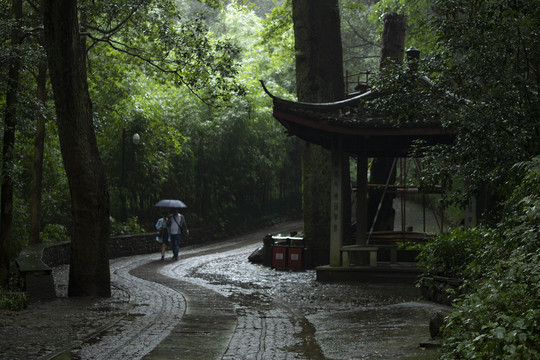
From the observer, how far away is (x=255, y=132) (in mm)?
34219

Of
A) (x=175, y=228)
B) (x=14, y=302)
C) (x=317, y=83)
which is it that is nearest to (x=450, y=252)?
(x=14, y=302)

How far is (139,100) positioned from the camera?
92.0 ft

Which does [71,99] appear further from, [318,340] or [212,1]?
[212,1]

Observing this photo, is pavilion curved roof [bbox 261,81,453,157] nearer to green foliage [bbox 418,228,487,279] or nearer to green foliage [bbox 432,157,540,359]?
green foliage [bbox 418,228,487,279]

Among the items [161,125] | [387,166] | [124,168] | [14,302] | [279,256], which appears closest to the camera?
[14,302]

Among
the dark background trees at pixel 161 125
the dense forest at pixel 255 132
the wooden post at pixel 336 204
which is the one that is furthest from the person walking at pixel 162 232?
the wooden post at pixel 336 204

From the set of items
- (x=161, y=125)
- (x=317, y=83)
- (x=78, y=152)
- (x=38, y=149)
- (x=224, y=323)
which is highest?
(x=317, y=83)

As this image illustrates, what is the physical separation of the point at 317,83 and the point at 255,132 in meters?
13.7

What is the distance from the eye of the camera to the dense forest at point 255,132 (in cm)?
722

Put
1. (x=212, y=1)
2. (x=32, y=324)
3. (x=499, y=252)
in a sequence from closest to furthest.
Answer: (x=499, y=252)
(x=32, y=324)
(x=212, y=1)

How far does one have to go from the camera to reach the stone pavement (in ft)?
25.9

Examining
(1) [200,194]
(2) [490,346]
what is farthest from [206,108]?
(2) [490,346]

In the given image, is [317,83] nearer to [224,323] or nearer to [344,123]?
[344,123]

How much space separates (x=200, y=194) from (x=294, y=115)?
758 inches
